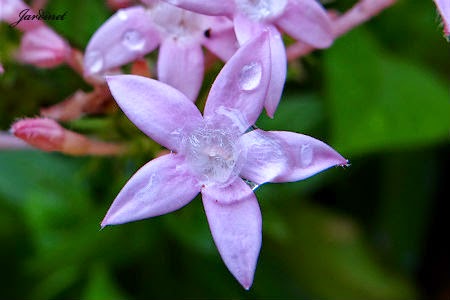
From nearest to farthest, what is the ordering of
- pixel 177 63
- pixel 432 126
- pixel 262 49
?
1. pixel 262 49
2. pixel 177 63
3. pixel 432 126

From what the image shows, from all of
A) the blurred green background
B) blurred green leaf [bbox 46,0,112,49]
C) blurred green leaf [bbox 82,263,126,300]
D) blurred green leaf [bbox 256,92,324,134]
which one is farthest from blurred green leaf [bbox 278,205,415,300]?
blurred green leaf [bbox 46,0,112,49]

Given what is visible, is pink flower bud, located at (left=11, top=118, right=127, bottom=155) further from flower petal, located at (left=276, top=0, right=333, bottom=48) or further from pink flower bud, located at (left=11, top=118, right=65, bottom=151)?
flower petal, located at (left=276, top=0, right=333, bottom=48)

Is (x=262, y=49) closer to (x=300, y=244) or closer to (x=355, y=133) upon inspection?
(x=355, y=133)

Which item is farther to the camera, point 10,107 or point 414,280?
point 414,280

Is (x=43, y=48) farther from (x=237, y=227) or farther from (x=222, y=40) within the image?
(x=237, y=227)

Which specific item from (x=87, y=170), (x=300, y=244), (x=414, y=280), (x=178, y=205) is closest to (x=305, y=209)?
(x=300, y=244)

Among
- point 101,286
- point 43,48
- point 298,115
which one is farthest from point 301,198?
point 43,48

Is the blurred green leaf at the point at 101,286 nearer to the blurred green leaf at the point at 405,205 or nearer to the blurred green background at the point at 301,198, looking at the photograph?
the blurred green background at the point at 301,198

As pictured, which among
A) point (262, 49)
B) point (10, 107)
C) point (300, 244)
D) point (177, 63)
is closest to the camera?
point (262, 49)
